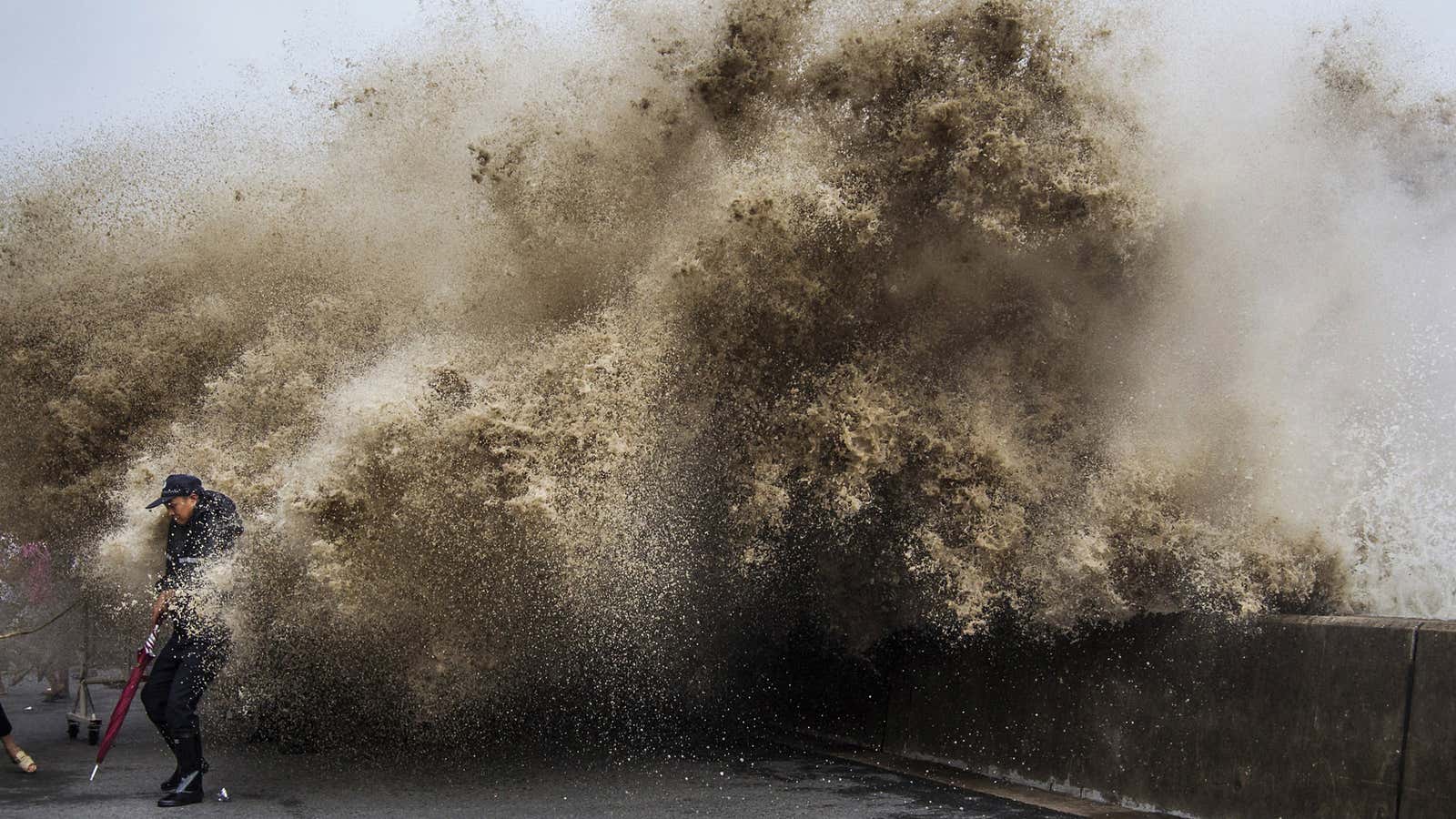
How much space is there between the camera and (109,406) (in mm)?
7867

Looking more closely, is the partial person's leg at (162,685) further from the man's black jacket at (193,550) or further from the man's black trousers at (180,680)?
the man's black jacket at (193,550)

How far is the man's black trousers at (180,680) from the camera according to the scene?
5891mm

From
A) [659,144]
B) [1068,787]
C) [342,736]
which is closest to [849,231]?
[659,144]

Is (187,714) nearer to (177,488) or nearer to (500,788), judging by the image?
(177,488)

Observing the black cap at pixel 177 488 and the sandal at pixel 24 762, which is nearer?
the black cap at pixel 177 488

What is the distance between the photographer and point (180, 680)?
591cm

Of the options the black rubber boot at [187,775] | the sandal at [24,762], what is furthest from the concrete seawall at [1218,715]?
the sandal at [24,762]

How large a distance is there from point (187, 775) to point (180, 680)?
48 centimetres

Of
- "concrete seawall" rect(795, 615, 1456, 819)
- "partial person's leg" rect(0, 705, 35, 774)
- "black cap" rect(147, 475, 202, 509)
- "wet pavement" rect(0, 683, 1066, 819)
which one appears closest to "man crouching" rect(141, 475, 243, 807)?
"black cap" rect(147, 475, 202, 509)

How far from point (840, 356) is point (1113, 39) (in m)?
2.29

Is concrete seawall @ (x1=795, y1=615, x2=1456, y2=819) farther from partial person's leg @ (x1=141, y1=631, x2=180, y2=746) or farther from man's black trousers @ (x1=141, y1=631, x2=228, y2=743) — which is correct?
partial person's leg @ (x1=141, y1=631, x2=180, y2=746)

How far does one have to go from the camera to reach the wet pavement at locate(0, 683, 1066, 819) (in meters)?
5.87

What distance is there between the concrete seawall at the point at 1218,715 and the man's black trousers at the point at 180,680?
432 centimetres

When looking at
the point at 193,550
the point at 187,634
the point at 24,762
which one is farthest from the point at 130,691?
the point at 24,762
